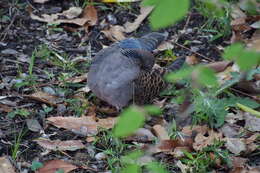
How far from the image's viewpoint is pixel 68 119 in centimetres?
366

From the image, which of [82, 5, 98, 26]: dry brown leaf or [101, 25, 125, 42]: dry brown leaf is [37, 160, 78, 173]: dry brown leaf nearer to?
[101, 25, 125, 42]: dry brown leaf

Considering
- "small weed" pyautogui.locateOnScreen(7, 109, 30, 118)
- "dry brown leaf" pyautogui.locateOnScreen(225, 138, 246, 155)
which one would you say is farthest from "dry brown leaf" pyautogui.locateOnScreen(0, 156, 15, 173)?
"dry brown leaf" pyautogui.locateOnScreen(225, 138, 246, 155)

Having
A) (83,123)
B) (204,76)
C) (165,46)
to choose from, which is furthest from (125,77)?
(204,76)

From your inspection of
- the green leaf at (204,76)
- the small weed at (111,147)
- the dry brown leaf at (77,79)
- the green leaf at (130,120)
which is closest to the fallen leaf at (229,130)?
the small weed at (111,147)

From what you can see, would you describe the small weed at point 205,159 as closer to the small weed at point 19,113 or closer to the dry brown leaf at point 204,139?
the dry brown leaf at point 204,139

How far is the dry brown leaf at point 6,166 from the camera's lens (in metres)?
3.17

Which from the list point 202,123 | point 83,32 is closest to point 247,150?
point 202,123

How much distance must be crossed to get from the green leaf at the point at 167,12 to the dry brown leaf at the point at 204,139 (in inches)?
83.8

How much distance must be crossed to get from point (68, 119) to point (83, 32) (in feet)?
4.46

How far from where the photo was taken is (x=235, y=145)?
3.41 metres

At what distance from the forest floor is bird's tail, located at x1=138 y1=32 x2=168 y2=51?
0.24 meters

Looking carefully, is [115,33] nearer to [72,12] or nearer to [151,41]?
[72,12]

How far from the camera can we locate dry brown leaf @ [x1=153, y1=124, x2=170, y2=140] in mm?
3454

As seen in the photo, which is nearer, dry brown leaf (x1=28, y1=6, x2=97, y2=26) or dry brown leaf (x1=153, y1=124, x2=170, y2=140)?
dry brown leaf (x1=153, y1=124, x2=170, y2=140)
